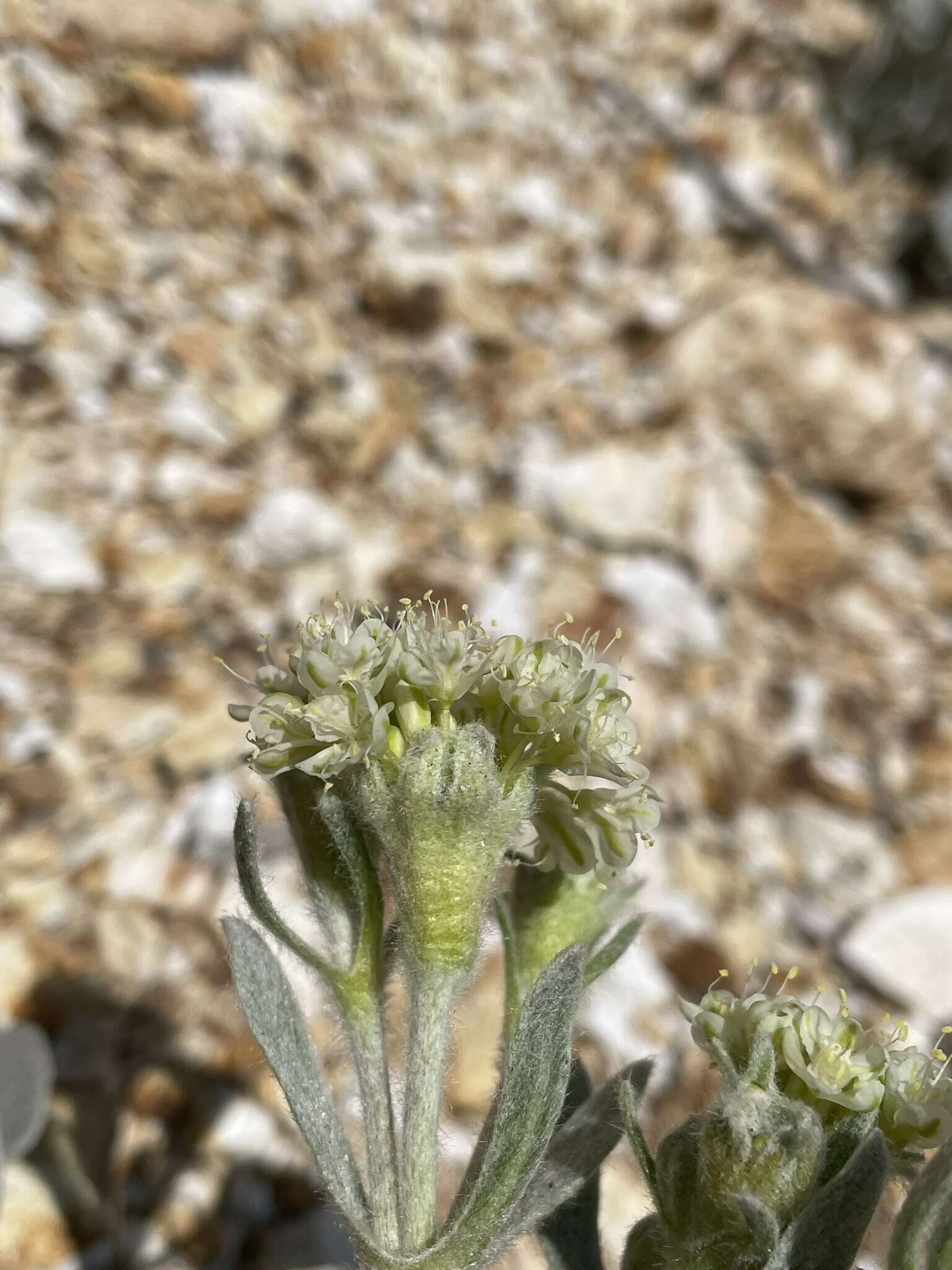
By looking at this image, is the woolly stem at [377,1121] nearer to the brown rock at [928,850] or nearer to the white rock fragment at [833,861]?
the white rock fragment at [833,861]

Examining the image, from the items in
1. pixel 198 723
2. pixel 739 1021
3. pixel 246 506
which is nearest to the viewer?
pixel 739 1021

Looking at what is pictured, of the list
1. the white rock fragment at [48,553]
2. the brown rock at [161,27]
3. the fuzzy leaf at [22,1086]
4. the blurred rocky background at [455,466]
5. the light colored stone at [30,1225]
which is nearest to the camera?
the fuzzy leaf at [22,1086]

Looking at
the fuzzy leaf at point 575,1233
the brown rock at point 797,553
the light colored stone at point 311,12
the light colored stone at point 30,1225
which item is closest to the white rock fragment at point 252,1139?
the light colored stone at point 30,1225

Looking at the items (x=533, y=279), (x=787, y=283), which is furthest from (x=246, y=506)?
(x=787, y=283)

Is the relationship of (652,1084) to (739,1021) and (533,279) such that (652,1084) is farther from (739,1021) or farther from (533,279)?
(533,279)

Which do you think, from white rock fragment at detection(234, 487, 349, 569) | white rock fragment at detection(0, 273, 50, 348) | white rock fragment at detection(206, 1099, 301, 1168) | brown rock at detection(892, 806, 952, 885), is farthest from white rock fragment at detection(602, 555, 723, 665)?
white rock fragment at detection(0, 273, 50, 348)

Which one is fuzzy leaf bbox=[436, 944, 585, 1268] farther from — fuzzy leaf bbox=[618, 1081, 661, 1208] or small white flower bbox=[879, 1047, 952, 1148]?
small white flower bbox=[879, 1047, 952, 1148]

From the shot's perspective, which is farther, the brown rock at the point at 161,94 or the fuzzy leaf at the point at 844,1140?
the brown rock at the point at 161,94
